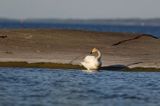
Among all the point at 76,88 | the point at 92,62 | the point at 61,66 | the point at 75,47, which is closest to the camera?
the point at 76,88

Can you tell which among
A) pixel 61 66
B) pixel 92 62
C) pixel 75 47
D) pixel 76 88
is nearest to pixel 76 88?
pixel 76 88

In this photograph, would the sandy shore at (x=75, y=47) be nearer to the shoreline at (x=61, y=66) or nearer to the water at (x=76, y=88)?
the shoreline at (x=61, y=66)

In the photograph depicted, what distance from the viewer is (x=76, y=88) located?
25.1 meters

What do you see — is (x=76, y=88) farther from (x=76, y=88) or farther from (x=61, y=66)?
(x=61, y=66)

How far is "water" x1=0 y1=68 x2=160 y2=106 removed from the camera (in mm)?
22188

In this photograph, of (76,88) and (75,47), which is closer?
(76,88)

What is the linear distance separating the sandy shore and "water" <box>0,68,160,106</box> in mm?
1758

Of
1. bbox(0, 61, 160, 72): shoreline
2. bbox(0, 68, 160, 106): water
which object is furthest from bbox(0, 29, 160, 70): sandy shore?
bbox(0, 68, 160, 106): water

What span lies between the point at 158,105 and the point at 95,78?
6.27 meters

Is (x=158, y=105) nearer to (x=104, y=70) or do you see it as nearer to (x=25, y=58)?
(x=104, y=70)

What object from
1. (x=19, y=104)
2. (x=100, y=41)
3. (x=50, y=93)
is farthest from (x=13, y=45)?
(x=19, y=104)

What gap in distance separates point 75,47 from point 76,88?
973 centimetres

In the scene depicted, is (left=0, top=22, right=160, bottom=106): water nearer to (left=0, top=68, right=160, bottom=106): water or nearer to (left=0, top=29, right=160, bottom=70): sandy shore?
(left=0, top=68, right=160, bottom=106): water

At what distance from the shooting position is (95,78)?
1099 inches
